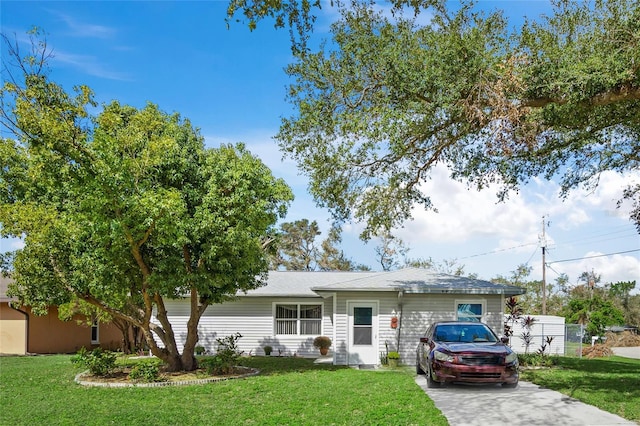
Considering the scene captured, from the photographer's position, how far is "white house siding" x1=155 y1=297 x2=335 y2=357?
76.2 ft

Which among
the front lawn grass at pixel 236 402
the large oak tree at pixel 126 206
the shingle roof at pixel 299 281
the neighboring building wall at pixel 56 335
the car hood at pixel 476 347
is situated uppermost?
the large oak tree at pixel 126 206

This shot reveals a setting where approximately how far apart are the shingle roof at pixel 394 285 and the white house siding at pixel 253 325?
61 centimetres

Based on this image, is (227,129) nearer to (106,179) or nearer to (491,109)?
(106,179)

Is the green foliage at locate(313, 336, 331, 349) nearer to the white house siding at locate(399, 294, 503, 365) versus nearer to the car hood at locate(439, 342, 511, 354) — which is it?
the white house siding at locate(399, 294, 503, 365)

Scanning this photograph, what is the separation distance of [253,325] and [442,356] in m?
11.9

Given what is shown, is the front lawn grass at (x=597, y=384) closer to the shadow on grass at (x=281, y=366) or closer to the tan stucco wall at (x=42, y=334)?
the shadow on grass at (x=281, y=366)

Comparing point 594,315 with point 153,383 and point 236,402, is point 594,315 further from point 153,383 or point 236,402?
point 236,402

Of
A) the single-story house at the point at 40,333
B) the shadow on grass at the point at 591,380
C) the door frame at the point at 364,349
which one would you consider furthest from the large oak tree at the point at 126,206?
the single-story house at the point at 40,333

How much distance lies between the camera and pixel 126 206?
1316cm

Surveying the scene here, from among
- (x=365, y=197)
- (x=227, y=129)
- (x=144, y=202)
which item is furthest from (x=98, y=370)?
(x=365, y=197)

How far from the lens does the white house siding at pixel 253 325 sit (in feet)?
76.2

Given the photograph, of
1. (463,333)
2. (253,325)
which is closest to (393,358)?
(463,333)

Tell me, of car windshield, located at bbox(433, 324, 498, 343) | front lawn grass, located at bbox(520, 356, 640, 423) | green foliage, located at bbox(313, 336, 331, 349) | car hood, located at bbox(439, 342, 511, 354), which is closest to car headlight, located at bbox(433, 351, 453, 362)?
car hood, located at bbox(439, 342, 511, 354)

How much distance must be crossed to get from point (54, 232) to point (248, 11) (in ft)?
30.7
